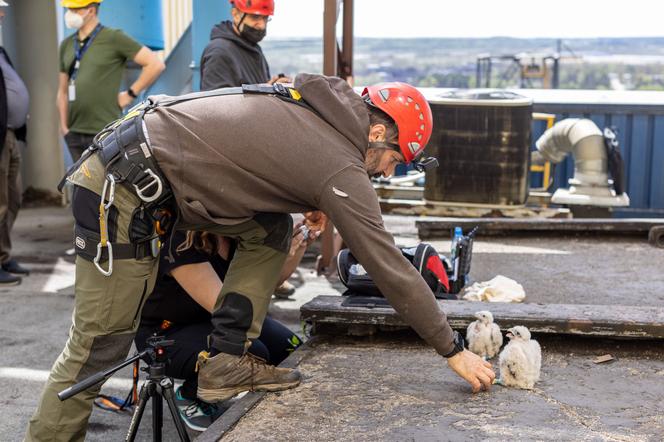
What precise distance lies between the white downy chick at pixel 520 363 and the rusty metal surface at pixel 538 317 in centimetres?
39

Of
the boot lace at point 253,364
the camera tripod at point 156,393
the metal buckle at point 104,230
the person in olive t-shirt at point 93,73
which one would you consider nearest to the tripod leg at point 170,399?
the camera tripod at point 156,393

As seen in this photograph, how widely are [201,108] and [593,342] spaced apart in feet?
7.14

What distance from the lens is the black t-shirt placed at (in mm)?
3699

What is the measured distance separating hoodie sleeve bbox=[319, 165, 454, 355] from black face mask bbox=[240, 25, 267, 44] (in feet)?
9.81

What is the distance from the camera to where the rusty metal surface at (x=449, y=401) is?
3.10 m

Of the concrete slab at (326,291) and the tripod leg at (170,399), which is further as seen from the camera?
the concrete slab at (326,291)

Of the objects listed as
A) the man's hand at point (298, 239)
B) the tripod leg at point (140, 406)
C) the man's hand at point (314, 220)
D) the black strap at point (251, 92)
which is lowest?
the tripod leg at point (140, 406)

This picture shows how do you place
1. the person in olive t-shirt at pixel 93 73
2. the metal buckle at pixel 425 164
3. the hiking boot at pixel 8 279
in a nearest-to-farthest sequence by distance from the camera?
the metal buckle at pixel 425 164, the hiking boot at pixel 8 279, the person in olive t-shirt at pixel 93 73

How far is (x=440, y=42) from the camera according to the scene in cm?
3916

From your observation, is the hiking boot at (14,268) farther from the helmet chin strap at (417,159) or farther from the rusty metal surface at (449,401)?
the helmet chin strap at (417,159)

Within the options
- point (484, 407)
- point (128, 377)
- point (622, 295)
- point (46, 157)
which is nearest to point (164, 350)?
point (484, 407)

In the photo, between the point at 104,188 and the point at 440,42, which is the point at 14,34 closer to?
the point at 104,188

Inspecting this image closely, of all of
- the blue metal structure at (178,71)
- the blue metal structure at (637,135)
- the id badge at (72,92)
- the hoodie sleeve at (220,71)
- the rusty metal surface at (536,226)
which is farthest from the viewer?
the blue metal structure at (637,135)

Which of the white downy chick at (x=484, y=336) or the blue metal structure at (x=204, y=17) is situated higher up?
the blue metal structure at (x=204, y=17)
